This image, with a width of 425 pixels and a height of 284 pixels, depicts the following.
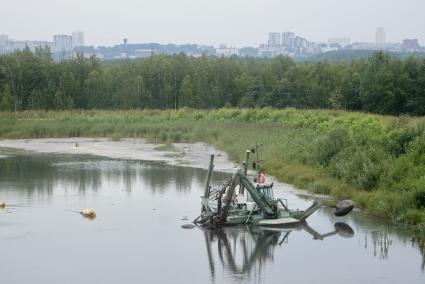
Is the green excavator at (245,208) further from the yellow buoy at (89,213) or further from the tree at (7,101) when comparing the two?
the tree at (7,101)

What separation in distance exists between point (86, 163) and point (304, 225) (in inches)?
742

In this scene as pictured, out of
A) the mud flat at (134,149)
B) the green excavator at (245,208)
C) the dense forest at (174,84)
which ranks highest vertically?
the dense forest at (174,84)

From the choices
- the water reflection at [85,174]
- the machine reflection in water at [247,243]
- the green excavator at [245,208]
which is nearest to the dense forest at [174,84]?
the water reflection at [85,174]

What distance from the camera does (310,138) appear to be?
4056cm

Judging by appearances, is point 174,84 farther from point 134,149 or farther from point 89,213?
point 89,213

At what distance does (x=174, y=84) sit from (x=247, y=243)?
5481 cm

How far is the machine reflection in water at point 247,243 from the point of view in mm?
21688

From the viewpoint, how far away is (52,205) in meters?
29.2

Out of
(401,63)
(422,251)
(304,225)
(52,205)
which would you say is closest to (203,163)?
(52,205)

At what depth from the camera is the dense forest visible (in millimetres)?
71875

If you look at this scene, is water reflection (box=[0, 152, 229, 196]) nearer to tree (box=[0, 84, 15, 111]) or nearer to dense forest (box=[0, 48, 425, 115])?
tree (box=[0, 84, 15, 111])

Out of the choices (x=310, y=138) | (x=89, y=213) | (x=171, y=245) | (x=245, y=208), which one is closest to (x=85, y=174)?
(x=89, y=213)

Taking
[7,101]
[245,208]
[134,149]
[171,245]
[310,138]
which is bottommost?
[134,149]

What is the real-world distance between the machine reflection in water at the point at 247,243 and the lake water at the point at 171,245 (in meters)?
0.03
